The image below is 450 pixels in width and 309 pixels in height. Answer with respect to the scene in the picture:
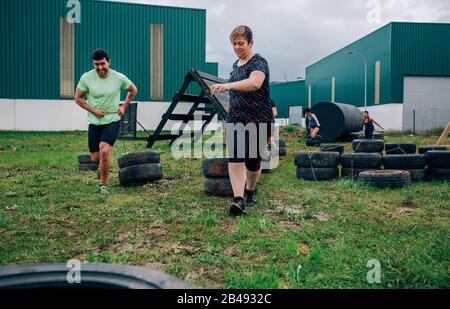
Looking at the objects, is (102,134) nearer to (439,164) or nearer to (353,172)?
(353,172)

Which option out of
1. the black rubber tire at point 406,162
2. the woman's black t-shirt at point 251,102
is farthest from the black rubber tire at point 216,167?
the black rubber tire at point 406,162

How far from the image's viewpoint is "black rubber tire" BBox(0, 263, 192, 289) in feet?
5.46

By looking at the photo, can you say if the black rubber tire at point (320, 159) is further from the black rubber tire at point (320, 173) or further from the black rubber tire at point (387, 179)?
the black rubber tire at point (387, 179)

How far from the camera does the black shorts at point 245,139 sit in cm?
440

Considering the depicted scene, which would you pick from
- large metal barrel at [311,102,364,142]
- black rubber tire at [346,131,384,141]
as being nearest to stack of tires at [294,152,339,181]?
black rubber tire at [346,131,384,141]

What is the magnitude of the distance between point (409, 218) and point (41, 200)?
4.23 meters

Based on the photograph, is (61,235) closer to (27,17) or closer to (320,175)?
(320,175)

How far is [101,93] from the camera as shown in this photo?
568 centimetres

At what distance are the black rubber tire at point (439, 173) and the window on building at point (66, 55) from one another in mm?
25243

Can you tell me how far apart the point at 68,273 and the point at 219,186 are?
369cm

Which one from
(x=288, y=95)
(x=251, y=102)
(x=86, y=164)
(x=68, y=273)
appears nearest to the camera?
(x=68, y=273)

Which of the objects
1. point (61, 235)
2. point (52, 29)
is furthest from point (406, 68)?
point (61, 235)

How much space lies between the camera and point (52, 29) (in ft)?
88.8

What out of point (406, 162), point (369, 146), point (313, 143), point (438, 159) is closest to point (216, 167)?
point (406, 162)
